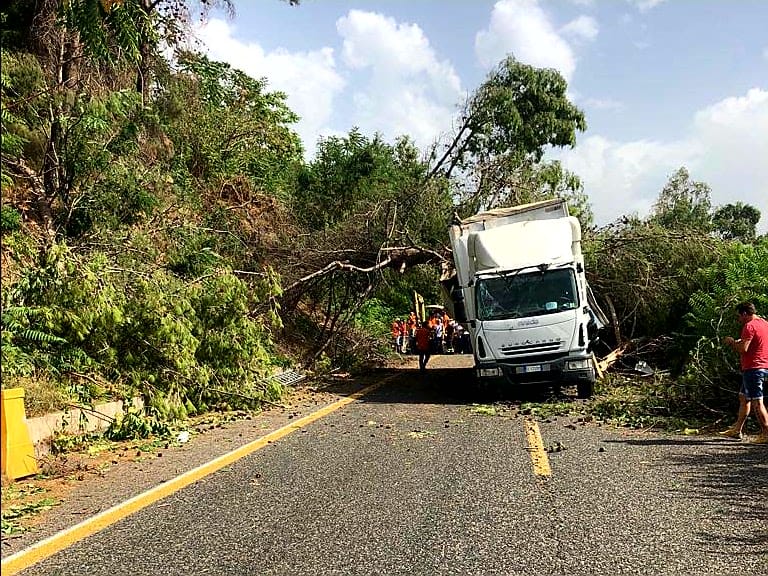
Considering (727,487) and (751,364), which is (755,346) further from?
(727,487)

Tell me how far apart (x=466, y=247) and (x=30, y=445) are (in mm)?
9020

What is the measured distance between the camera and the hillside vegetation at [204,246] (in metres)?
10.6

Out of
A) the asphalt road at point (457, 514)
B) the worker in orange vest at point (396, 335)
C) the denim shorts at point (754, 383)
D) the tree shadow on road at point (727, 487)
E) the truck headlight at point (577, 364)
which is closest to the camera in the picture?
the asphalt road at point (457, 514)

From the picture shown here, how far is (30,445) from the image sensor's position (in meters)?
7.77

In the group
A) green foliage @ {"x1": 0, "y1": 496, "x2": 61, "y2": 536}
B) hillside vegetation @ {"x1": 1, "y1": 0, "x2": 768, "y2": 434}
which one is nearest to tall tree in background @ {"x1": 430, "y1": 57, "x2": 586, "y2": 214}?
hillside vegetation @ {"x1": 1, "y1": 0, "x2": 768, "y2": 434}

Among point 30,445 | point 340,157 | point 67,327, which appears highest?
point 340,157

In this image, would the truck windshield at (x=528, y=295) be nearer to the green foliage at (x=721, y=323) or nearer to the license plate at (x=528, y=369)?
the license plate at (x=528, y=369)

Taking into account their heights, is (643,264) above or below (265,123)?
below

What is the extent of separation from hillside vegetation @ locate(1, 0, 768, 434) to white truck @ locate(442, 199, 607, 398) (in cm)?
141

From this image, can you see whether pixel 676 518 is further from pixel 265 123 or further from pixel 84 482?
pixel 265 123

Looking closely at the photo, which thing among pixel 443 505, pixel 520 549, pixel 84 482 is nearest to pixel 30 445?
pixel 84 482

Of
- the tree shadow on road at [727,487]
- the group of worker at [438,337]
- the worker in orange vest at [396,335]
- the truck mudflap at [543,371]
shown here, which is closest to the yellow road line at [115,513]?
the tree shadow on road at [727,487]

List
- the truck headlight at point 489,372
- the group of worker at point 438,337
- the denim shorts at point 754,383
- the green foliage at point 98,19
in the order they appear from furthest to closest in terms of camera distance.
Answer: the group of worker at point 438,337, the truck headlight at point 489,372, the denim shorts at point 754,383, the green foliage at point 98,19

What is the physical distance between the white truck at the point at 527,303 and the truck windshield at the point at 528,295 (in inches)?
0.7
